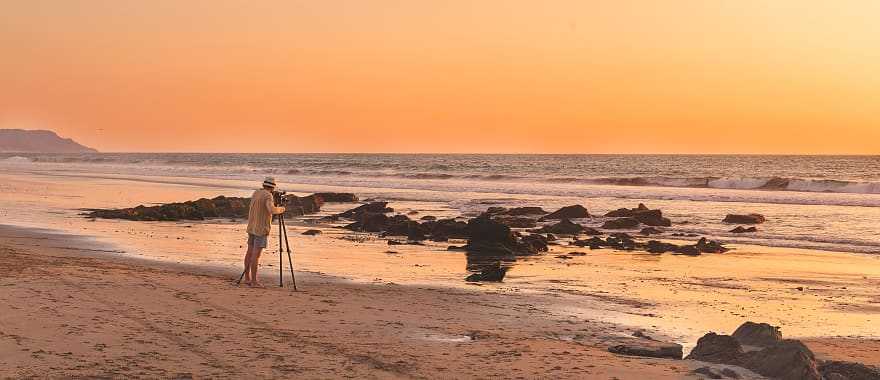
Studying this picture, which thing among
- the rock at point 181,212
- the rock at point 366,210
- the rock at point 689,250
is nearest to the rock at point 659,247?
the rock at point 689,250

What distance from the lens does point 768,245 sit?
827 inches

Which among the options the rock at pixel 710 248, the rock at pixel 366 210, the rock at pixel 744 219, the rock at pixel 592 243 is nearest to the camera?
the rock at pixel 710 248

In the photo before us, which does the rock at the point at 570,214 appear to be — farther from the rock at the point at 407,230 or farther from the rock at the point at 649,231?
the rock at the point at 407,230

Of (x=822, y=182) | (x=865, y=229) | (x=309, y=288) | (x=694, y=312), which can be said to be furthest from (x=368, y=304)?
(x=822, y=182)

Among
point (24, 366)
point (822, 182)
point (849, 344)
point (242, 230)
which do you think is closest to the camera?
point (24, 366)

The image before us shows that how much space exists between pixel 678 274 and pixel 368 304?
268 inches

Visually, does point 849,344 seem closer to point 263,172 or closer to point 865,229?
point 865,229

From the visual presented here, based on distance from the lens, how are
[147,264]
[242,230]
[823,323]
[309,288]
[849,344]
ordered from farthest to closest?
[242,230], [147,264], [309,288], [823,323], [849,344]

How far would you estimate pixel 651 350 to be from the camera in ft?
27.6

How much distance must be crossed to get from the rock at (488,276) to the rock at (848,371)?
675cm

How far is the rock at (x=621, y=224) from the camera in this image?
85.6 feet

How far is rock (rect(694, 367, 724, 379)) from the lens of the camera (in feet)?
24.9

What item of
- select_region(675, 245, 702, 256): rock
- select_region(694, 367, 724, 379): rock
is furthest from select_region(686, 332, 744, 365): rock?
select_region(675, 245, 702, 256): rock

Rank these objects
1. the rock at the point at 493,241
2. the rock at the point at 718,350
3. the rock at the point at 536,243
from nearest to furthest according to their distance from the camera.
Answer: the rock at the point at 718,350 < the rock at the point at 493,241 < the rock at the point at 536,243
